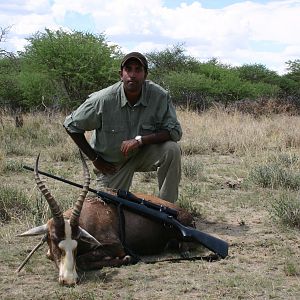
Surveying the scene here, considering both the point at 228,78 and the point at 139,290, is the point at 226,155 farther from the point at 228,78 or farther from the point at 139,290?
the point at 228,78

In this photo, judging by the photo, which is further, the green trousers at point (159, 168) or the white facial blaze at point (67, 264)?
the green trousers at point (159, 168)

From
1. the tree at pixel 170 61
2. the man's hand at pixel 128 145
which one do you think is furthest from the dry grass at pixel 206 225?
the tree at pixel 170 61

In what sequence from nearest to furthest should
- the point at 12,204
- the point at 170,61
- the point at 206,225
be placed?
the point at 206,225 → the point at 12,204 → the point at 170,61

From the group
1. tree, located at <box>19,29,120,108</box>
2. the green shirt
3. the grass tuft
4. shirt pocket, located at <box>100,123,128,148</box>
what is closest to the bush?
the green shirt

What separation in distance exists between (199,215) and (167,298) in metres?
2.47

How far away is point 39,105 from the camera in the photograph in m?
20.1

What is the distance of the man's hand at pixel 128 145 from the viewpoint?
6.10 m

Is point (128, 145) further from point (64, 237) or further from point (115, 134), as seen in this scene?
point (64, 237)

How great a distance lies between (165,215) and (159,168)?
109 centimetres

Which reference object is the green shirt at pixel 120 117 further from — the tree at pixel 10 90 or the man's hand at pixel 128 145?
the tree at pixel 10 90

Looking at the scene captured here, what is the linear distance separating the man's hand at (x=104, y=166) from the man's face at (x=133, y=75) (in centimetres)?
85

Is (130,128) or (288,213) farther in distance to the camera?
(130,128)

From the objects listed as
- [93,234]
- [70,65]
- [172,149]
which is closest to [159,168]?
[172,149]

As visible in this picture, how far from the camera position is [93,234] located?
5121 millimetres
